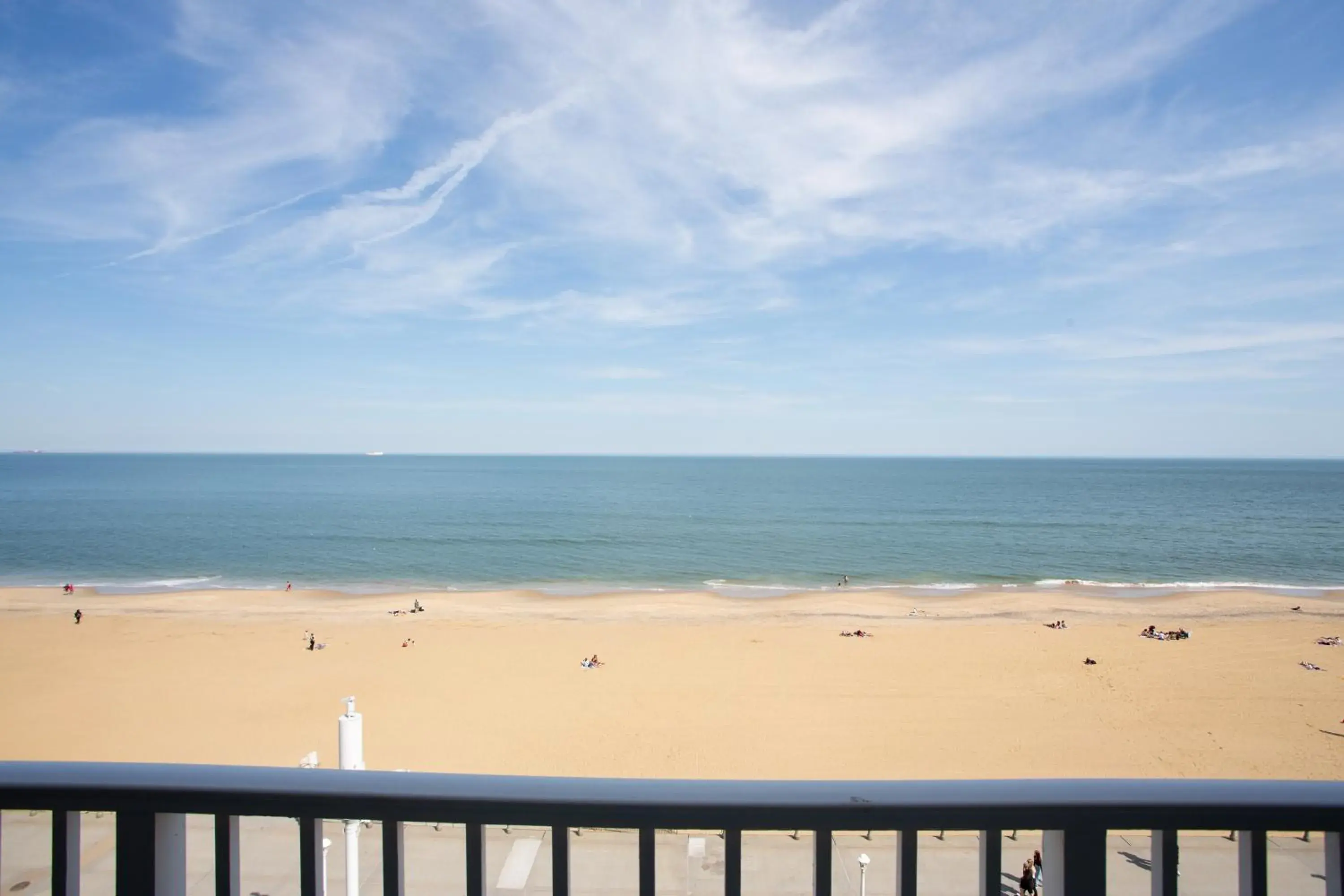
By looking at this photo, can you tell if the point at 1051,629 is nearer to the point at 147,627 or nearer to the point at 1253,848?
the point at 1253,848

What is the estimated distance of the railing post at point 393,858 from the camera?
4.84 ft

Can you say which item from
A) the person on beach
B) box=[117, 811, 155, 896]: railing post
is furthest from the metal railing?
the person on beach

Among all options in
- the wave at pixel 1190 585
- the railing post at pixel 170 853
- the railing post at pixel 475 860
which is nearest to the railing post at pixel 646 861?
the railing post at pixel 475 860

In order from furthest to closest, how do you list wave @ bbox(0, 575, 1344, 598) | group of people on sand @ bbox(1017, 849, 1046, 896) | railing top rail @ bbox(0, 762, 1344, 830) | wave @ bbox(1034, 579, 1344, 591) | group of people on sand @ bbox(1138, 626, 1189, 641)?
1. wave @ bbox(1034, 579, 1344, 591)
2. wave @ bbox(0, 575, 1344, 598)
3. group of people on sand @ bbox(1138, 626, 1189, 641)
4. group of people on sand @ bbox(1017, 849, 1046, 896)
5. railing top rail @ bbox(0, 762, 1344, 830)

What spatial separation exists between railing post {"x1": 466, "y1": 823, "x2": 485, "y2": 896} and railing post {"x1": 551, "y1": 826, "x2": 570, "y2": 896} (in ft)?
0.48

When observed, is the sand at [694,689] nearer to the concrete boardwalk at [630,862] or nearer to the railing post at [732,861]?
the concrete boardwalk at [630,862]

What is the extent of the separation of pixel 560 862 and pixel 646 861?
0.18 metres

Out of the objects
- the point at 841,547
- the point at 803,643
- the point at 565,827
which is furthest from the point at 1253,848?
the point at 841,547

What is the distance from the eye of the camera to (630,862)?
1.76m

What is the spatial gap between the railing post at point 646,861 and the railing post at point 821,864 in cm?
33

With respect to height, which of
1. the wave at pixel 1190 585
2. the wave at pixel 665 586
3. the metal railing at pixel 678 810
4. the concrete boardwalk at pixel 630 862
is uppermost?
the metal railing at pixel 678 810

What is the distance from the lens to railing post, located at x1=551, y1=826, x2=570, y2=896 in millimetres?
1492

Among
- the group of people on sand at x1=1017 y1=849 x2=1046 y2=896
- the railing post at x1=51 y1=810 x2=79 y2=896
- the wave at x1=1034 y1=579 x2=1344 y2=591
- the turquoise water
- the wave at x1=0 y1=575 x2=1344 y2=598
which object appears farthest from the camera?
the turquoise water

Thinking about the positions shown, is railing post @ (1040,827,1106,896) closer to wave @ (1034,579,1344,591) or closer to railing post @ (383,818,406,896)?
railing post @ (383,818,406,896)
